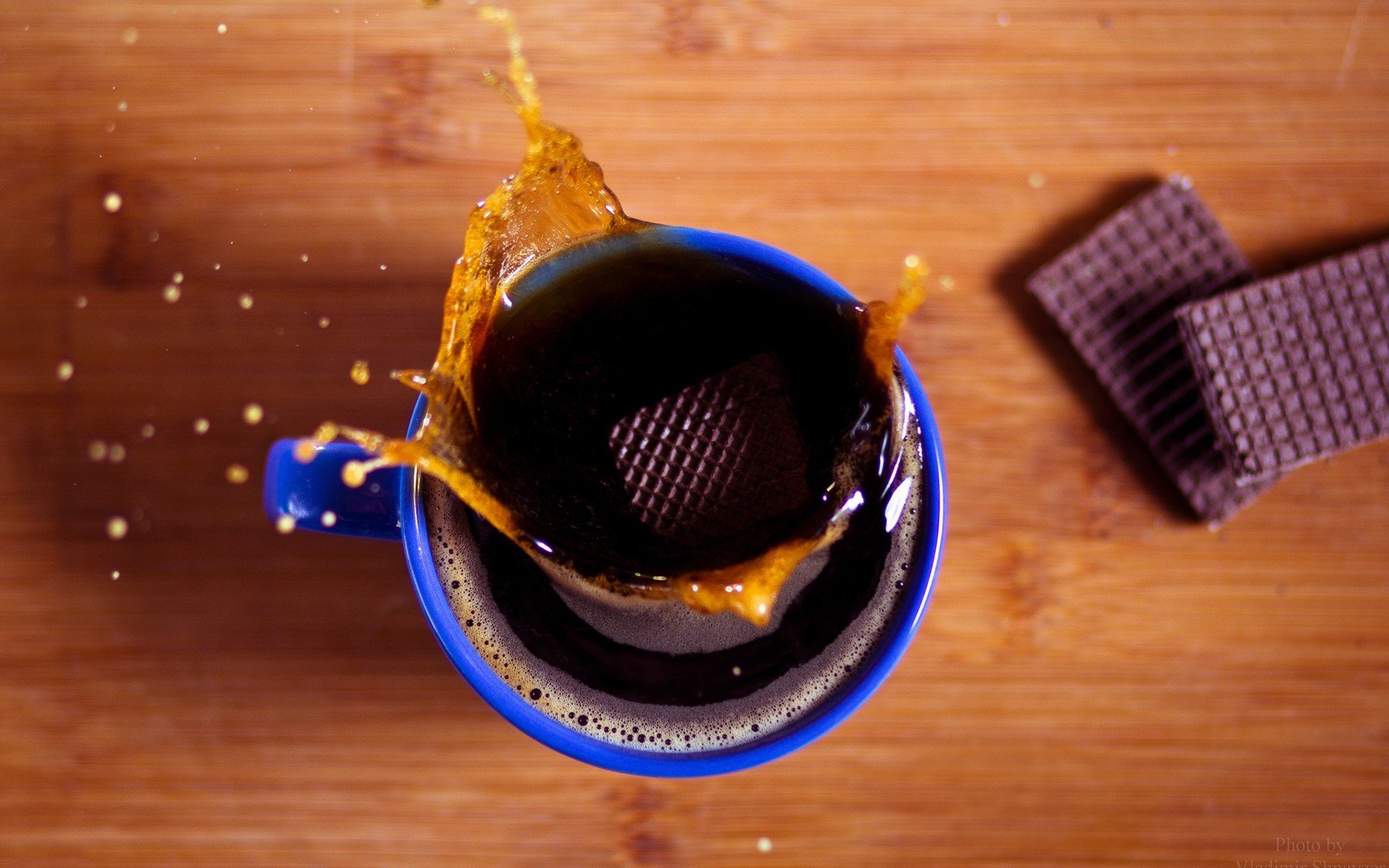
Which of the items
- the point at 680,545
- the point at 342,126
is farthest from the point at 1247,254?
the point at 342,126

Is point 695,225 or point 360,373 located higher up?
point 695,225

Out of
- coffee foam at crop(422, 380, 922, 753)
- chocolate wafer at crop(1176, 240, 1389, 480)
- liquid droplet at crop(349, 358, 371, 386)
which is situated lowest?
coffee foam at crop(422, 380, 922, 753)

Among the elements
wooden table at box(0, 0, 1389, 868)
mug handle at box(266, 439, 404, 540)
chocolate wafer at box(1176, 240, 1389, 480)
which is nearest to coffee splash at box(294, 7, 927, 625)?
mug handle at box(266, 439, 404, 540)

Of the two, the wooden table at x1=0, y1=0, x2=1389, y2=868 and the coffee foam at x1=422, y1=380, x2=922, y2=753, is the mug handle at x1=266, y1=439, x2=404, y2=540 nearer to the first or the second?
the coffee foam at x1=422, y1=380, x2=922, y2=753

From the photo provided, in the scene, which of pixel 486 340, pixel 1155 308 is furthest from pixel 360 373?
pixel 1155 308

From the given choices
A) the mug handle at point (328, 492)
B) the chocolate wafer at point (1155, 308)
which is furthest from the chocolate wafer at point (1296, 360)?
the mug handle at point (328, 492)

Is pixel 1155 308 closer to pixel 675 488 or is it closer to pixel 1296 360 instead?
pixel 1296 360

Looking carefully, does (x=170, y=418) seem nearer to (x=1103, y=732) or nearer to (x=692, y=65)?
(x=692, y=65)
